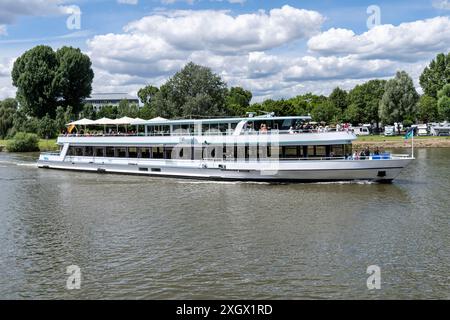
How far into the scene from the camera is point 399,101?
348ft

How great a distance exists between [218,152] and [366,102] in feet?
285

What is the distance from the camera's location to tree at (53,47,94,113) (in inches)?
3957

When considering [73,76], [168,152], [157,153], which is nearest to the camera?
[168,152]

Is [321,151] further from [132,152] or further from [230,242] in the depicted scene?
[132,152]

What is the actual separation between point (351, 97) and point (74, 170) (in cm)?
9100

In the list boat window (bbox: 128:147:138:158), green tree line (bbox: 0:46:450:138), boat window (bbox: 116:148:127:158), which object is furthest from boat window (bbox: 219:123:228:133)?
green tree line (bbox: 0:46:450:138)

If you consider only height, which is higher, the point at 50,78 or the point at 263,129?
the point at 50,78

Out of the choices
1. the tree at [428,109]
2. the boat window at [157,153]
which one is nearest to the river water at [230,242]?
the boat window at [157,153]

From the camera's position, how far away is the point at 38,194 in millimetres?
37438

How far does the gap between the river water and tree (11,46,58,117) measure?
2673 inches

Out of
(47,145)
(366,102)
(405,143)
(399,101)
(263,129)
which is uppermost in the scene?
(366,102)

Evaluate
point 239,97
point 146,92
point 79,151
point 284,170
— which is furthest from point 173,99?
point 146,92

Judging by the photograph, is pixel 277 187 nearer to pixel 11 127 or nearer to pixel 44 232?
pixel 44 232
